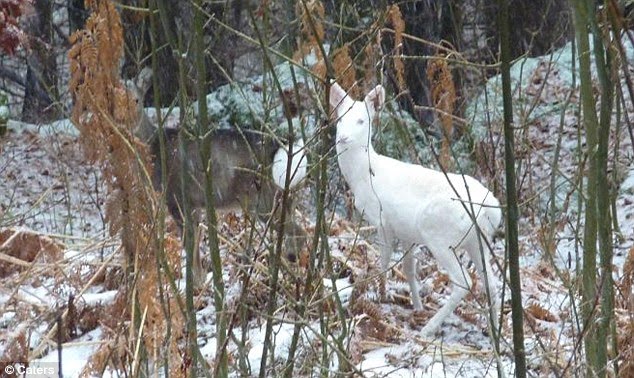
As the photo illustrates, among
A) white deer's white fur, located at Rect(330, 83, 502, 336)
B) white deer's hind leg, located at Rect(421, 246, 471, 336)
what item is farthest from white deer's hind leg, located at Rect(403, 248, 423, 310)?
white deer's hind leg, located at Rect(421, 246, 471, 336)

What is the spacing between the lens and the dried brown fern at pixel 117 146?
381cm

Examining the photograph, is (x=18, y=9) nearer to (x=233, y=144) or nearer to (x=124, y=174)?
(x=124, y=174)

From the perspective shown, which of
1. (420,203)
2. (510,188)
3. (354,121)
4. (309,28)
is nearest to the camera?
(510,188)

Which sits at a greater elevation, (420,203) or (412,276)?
(420,203)

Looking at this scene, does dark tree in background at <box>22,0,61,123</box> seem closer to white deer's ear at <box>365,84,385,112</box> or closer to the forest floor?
the forest floor

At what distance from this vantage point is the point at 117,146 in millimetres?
3934

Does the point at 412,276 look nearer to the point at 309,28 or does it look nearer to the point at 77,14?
the point at 309,28

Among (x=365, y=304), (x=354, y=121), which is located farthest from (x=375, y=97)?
(x=365, y=304)

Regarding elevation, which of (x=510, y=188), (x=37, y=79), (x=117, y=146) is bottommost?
(x=510, y=188)

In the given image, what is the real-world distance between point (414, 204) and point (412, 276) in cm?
60

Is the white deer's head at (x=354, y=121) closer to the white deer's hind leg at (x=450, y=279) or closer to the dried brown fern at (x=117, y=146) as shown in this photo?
the white deer's hind leg at (x=450, y=279)

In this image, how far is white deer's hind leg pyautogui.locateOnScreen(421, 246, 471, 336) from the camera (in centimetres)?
541

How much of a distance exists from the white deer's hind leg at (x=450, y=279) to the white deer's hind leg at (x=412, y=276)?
338 mm

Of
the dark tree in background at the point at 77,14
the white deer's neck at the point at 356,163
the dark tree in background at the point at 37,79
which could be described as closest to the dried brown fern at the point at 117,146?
the white deer's neck at the point at 356,163
